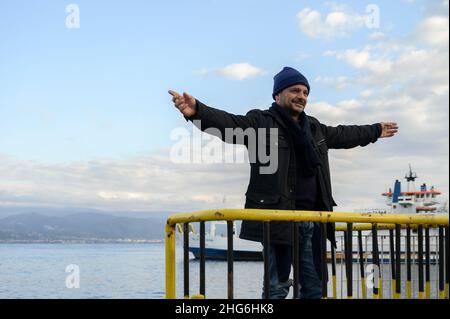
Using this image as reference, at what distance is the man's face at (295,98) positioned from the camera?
484cm

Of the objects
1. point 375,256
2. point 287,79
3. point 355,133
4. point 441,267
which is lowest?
point 441,267

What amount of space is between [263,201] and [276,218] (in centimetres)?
64

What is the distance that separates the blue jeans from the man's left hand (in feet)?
4.55

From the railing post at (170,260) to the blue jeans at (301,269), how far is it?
660 mm

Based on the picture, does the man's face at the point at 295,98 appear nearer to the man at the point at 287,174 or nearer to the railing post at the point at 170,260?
the man at the point at 287,174

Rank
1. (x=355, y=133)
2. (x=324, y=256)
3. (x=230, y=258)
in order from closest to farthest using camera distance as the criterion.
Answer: (x=230, y=258)
(x=324, y=256)
(x=355, y=133)

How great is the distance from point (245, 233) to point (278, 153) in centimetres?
63

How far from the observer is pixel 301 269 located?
4.69m

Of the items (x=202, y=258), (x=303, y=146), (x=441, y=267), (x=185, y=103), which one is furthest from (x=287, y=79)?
(x=441, y=267)

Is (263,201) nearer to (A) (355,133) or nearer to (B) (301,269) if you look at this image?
(B) (301,269)

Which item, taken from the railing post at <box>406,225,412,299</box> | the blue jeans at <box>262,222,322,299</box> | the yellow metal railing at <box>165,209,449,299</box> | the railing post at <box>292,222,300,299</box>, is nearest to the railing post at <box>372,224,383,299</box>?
the yellow metal railing at <box>165,209,449,299</box>

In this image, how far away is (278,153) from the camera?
183 inches

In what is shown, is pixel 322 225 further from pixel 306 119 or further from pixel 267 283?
pixel 306 119
